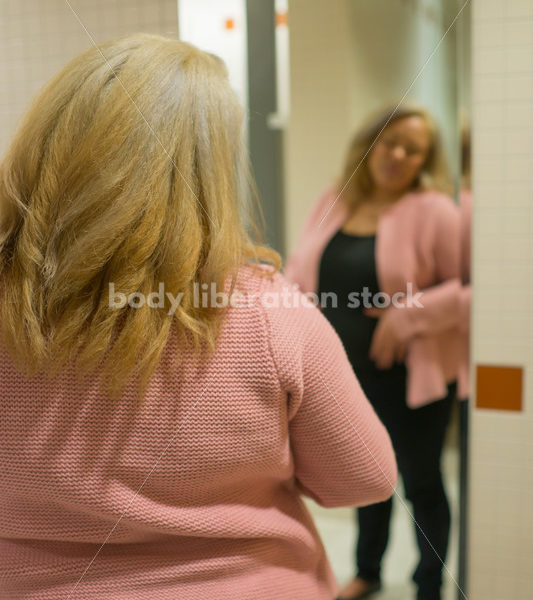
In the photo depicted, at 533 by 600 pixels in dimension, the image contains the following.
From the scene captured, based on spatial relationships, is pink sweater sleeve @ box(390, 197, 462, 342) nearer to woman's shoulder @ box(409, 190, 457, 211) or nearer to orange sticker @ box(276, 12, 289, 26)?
woman's shoulder @ box(409, 190, 457, 211)

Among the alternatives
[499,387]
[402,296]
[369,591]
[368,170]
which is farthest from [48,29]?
[369,591]

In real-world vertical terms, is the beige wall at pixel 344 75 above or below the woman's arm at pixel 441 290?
above

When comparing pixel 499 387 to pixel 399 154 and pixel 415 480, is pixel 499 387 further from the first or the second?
pixel 399 154

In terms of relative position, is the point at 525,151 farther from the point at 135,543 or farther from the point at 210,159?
→ the point at 135,543

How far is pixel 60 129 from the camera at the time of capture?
1.89ft

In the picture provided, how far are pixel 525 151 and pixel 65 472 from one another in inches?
30.7

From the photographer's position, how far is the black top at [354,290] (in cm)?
94

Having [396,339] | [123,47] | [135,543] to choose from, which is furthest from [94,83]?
[396,339]

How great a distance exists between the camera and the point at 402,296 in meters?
0.96

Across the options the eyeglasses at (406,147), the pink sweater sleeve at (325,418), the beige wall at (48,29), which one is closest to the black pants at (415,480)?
the pink sweater sleeve at (325,418)

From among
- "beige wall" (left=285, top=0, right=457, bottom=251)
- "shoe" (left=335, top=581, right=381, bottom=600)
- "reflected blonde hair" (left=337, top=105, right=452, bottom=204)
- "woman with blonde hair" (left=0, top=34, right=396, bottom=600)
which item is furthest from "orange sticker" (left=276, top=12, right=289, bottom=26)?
"shoe" (left=335, top=581, right=381, bottom=600)

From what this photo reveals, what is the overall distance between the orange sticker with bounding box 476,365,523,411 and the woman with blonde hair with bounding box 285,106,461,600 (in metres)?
0.06

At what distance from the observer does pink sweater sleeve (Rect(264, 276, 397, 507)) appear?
611 millimetres

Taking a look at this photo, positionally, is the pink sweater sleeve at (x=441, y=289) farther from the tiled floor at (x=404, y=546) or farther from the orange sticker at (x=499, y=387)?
the tiled floor at (x=404, y=546)
